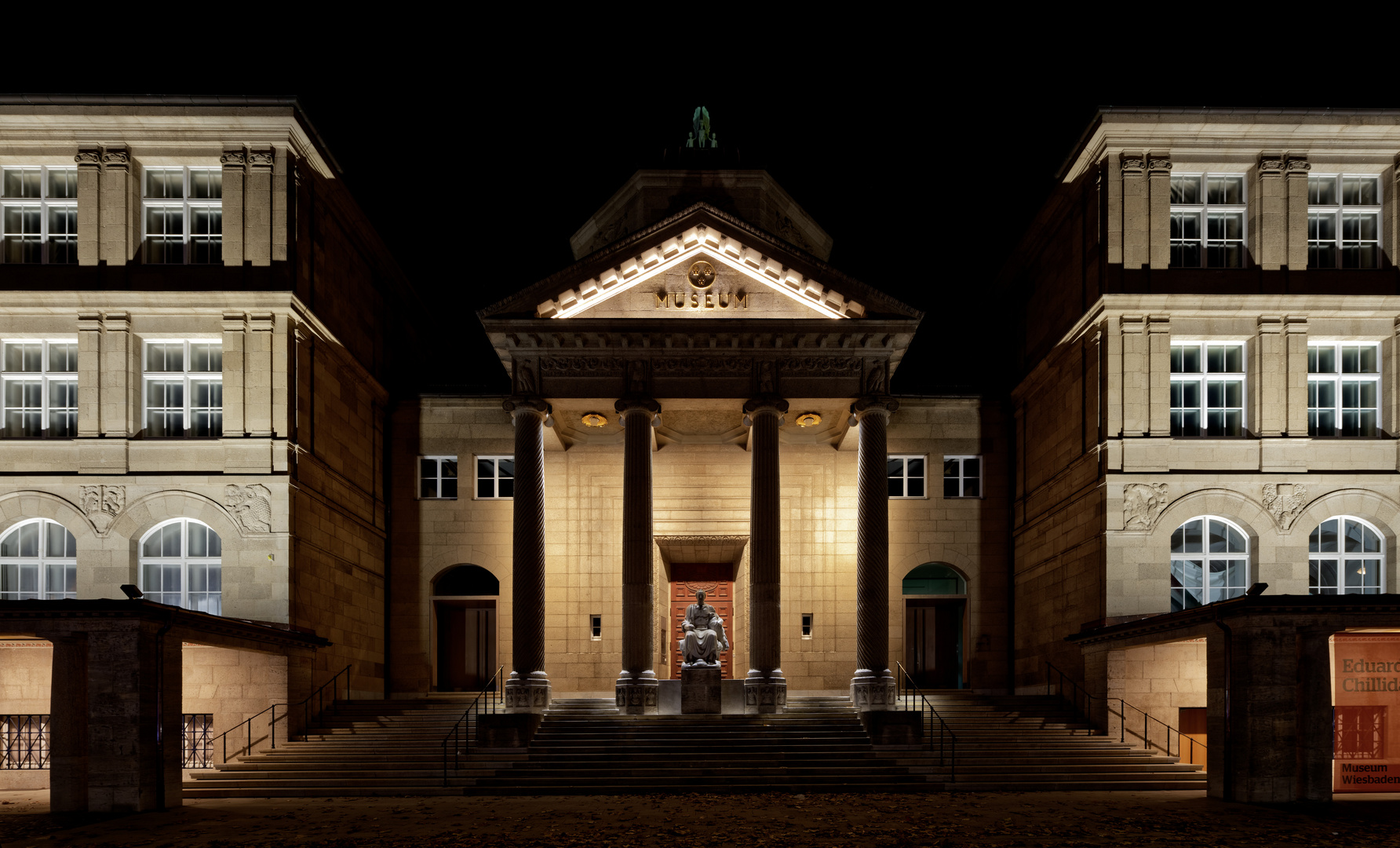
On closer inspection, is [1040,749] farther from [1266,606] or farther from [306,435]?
[306,435]

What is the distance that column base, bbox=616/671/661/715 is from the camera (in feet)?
86.0

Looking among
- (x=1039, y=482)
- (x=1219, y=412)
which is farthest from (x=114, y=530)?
(x=1219, y=412)

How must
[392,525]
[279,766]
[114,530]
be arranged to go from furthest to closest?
1. [392,525]
2. [114,530]
3. [279,766]

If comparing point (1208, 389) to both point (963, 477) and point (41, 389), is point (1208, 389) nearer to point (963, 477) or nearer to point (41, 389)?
point (963, 477)

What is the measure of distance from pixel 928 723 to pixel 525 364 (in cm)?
1243

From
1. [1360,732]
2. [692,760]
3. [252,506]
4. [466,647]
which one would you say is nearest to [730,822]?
[692,760]

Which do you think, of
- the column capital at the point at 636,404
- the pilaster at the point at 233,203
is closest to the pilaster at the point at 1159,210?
the column capital at the point at 636,404

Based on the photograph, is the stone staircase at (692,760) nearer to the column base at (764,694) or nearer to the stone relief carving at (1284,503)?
the column base at (764,694)

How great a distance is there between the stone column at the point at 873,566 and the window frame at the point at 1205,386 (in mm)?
6280

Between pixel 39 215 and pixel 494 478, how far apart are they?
1340 cm

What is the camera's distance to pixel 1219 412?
1077 inches

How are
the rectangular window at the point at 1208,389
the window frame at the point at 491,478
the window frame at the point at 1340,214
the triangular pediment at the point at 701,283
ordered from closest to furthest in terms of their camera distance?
the rectangular window at the point at 1208,389 → the window frame at the point at 1340,214 → the triangular pediment at the point at 701,283 → the window frame at the point at 491,478

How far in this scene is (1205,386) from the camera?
27.3 m

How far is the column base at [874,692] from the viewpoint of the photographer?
26.2 metres
